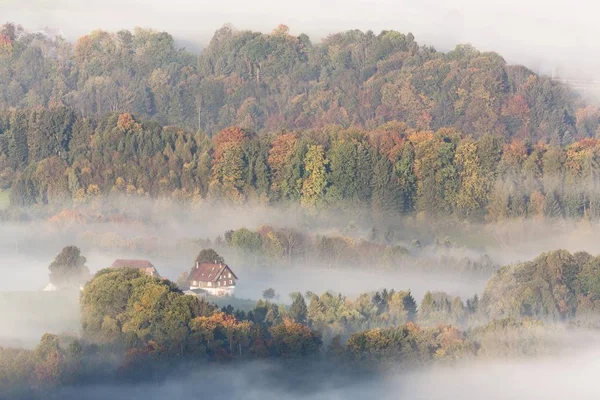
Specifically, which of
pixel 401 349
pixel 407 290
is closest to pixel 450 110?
pixel 407 290

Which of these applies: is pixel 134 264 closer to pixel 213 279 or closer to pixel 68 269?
pixel 68 269

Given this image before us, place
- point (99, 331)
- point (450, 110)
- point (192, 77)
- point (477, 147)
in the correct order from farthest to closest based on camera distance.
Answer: point (192, 77) < point (450, 110) < point (477, 147) < point (99, 331)

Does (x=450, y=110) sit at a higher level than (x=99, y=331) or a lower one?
higher

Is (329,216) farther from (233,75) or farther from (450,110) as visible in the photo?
(233,75)

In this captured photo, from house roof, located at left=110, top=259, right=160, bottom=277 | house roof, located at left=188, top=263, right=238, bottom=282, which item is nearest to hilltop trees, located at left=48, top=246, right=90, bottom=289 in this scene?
house roof, located at left=110, top=259, right=160, bottom=277

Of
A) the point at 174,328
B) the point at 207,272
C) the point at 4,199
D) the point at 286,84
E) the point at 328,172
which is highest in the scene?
Answer: the point at 286,84

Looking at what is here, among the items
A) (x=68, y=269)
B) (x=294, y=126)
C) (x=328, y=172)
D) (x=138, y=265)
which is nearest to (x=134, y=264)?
(x=138, y=265)
